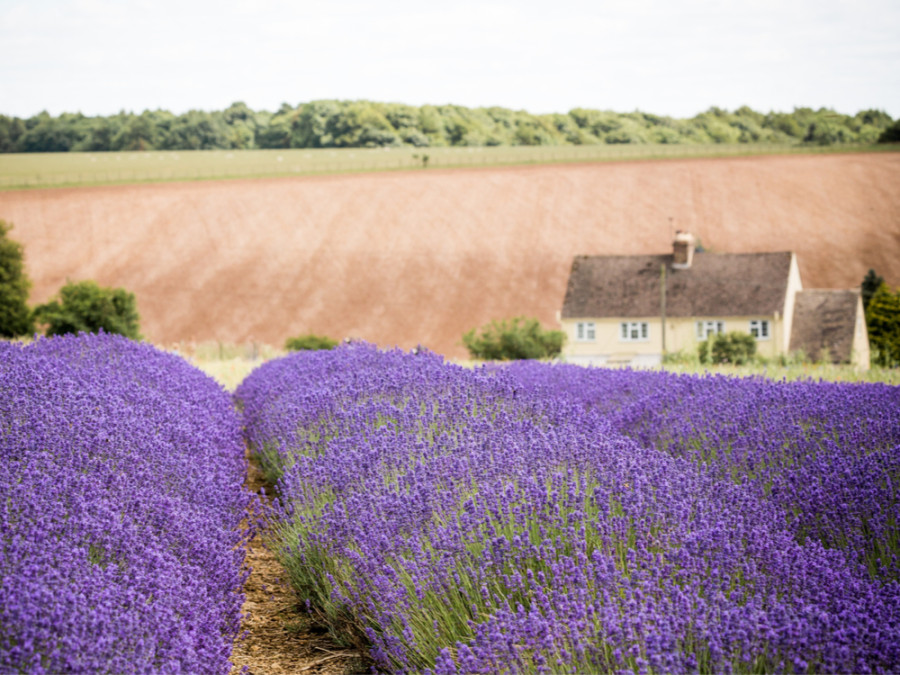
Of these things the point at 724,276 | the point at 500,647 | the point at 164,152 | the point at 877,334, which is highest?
the point at 164,152

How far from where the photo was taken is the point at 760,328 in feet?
102

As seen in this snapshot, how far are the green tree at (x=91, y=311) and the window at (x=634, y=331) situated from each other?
59.2 feet

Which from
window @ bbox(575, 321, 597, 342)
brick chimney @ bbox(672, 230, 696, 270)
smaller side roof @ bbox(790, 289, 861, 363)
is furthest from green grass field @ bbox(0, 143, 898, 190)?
smaller side roof @ bbox(790, 289, 861, 363)

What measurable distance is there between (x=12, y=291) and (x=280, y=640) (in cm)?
2694

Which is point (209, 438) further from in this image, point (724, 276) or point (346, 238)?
point (346, 238)

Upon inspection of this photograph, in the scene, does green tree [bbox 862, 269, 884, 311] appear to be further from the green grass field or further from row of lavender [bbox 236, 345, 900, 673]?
row of lavender [bbox 236, 345, 900, 673]

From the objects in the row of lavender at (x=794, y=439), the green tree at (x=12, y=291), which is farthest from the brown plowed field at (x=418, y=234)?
the row of lavender at (x=794, y=439)

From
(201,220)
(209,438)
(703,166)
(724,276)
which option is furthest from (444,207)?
(209,438)

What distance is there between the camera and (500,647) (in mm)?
2473

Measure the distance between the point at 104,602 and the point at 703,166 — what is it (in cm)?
6205

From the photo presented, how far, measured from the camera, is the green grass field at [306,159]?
5247cm

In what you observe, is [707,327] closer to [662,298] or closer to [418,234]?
[662,298]

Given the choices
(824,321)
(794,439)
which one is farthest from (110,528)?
(824,321)

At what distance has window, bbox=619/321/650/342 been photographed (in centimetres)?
3241
